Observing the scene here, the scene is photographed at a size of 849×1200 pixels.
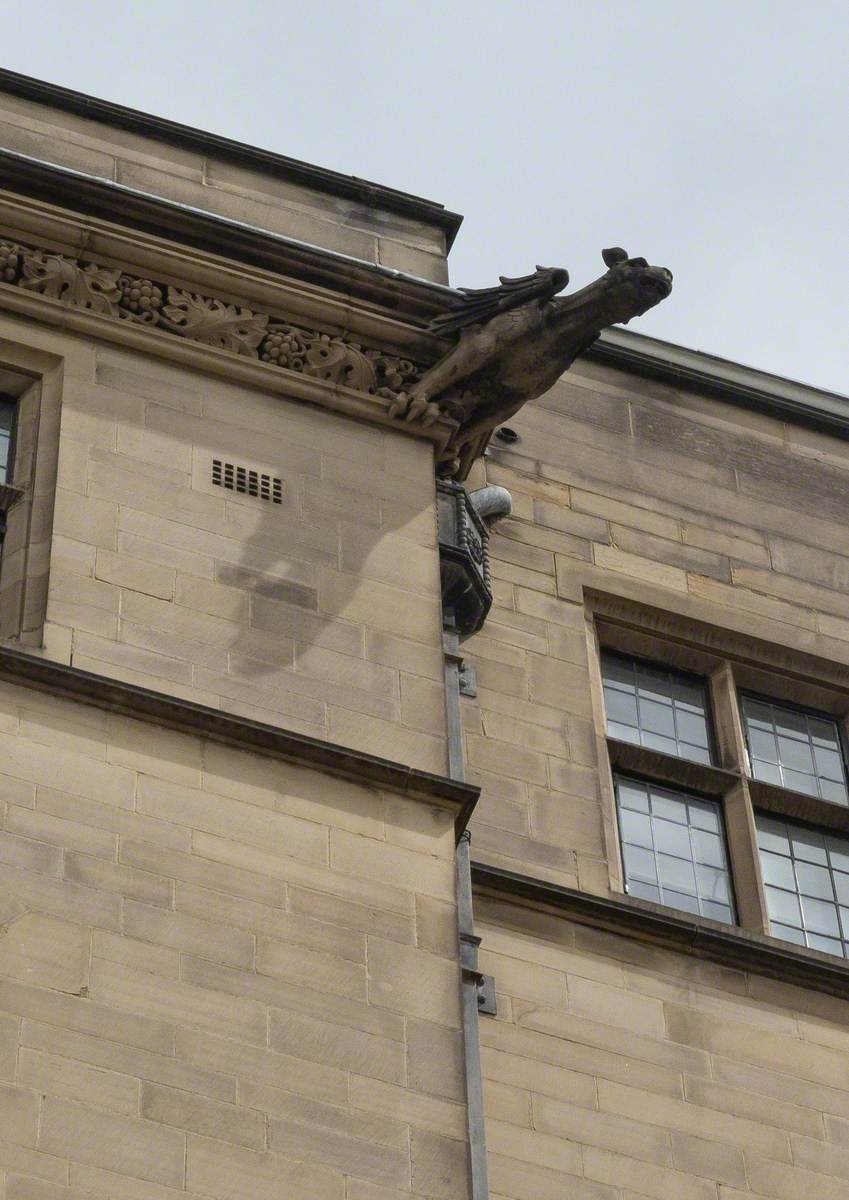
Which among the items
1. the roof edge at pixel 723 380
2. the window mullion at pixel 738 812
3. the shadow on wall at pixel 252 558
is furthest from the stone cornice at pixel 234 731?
the roof edge at pixel 723 380

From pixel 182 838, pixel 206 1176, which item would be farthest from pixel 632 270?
pixel 206 1176

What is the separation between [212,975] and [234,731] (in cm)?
126

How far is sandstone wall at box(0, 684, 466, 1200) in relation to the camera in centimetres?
1120

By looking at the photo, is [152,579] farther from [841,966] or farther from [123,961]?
[841,966]

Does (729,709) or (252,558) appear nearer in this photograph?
(252,558)

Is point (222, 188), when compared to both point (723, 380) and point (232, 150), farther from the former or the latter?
point (723, 380)

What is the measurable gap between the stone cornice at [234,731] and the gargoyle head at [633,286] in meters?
3.03

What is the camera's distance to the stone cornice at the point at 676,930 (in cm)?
1388

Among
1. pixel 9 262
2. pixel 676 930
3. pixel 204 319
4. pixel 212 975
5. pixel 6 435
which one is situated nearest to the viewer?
pixel 212 975

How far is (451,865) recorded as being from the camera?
12.8 metres

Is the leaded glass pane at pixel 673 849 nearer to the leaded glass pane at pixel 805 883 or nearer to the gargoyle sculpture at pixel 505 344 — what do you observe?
the leaded glass pane at pixel 805 883

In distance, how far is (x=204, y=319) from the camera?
1488 centimetres

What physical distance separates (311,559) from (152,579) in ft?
2.80

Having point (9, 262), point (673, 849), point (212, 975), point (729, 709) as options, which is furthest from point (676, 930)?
point (9, 262)
